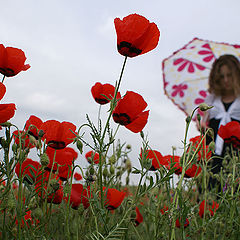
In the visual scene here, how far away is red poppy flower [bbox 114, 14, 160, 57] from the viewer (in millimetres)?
788

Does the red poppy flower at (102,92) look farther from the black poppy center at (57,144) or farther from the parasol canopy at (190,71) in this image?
the parasol canopy at (190,71)

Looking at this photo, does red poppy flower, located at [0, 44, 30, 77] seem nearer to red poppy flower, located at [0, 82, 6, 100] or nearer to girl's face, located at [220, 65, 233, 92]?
red poppy flower, located at [0, 82, 6, 100]

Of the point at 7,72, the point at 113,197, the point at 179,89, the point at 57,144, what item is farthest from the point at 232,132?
the point at 179,89

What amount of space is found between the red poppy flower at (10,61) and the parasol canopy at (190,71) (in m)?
3.23

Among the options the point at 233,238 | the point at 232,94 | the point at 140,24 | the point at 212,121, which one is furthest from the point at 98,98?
the point at 232,94

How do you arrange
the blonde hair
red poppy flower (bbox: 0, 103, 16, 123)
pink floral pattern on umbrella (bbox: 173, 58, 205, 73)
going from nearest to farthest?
red poppy flower (bbox: 0, 103, 16, 123)
the blonde hair
pink floral pattern on umbrella (bbox: 173, 58, 205, 73)

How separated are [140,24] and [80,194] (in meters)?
0.51

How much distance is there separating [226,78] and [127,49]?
3441 millimetres

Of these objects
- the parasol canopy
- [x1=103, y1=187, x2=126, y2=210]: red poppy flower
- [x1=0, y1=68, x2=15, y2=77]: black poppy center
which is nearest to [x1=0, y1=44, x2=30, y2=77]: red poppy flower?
[x1=0, y1=68, x2=15, y2=77]: black poppy center

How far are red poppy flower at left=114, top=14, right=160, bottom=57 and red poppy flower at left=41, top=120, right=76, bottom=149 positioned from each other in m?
0.27

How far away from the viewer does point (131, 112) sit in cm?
86

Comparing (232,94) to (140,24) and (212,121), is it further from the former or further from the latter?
(140,24)

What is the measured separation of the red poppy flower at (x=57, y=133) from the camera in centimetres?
90

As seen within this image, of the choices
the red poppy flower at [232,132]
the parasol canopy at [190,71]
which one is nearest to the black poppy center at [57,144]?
the red poppy flower at [232,132]
